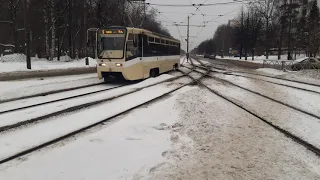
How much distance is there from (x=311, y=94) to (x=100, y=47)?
10.9m

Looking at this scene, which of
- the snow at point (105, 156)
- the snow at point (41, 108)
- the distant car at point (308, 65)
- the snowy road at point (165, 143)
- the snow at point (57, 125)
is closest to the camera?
the snow at point (105, 156)

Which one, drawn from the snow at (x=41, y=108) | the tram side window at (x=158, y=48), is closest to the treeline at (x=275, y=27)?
the tram side window at (x=158, y=48)

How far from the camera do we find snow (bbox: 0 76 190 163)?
6.61 m

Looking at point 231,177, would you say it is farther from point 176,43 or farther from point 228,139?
point 176,43

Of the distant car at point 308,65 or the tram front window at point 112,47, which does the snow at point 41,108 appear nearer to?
the tram front window at point 112,47

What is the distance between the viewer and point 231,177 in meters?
4.96

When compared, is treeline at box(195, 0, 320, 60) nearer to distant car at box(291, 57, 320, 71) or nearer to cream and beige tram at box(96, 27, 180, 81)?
distant car at box(291, 57, 320, 71)

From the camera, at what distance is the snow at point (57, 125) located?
Result: 661 centimetres

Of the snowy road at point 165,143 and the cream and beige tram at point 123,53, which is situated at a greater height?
the cream and beige tram at point 123,53

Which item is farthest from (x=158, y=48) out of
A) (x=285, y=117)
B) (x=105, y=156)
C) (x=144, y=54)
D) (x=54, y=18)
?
(x=54, y=18)

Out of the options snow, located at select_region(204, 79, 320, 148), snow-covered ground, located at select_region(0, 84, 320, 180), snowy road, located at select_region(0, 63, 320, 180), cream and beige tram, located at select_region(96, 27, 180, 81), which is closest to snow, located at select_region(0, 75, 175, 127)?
snowy road, located at select_region(0, 63, 320, 180)

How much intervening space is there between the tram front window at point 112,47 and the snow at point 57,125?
5.47 meters

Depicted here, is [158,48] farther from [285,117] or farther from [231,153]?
[231,153]

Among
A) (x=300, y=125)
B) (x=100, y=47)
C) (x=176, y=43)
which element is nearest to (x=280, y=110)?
(x=300, y=125)
